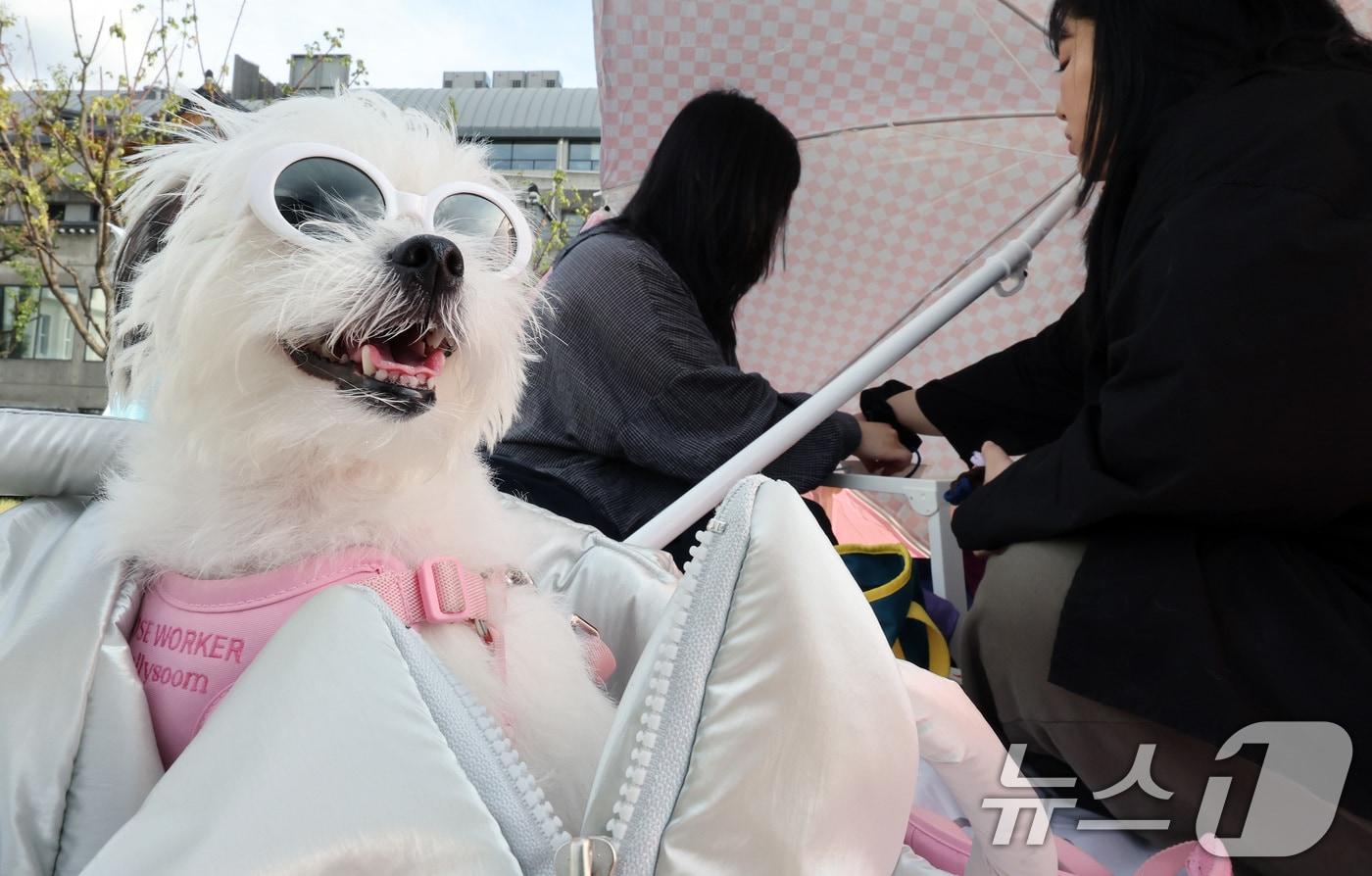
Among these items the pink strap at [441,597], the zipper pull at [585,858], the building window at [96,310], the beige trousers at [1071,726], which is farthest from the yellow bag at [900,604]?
the building window at [96,310]

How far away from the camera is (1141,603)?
1.17 m

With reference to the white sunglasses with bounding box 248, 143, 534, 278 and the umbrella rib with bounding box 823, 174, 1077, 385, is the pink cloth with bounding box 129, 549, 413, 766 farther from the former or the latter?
the umbrella rib with bounding box 823, 174, 1077, 385

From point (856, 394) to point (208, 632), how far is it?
59.4 inches

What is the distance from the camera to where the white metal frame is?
1749 millimetres

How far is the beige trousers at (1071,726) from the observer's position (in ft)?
3.60

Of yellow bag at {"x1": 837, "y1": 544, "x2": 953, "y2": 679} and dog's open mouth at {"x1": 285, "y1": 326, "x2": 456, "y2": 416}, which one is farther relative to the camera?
yellow bag at {"x1": 837, "y1": 544, "x2": 953, "y2": 679}

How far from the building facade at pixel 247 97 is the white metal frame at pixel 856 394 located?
863 centimetres

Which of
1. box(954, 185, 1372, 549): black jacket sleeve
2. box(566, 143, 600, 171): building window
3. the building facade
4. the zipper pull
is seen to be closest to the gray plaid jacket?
box(954, 185, 1372, 549): black jacket sleeve

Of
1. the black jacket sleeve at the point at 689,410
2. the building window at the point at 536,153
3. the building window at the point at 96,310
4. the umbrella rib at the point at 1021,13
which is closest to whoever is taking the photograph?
the black jacket sleeve at the point at 689,410

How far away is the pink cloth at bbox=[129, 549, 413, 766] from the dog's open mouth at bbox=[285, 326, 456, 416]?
179 millimetres

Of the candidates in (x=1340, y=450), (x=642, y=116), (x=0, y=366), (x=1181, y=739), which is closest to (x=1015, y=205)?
(x=642, y=116)

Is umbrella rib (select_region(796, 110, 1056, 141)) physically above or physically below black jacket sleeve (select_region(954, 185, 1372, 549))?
above

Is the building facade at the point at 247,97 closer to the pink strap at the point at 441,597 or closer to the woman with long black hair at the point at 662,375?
the woman with long black hair at the point at 662,375

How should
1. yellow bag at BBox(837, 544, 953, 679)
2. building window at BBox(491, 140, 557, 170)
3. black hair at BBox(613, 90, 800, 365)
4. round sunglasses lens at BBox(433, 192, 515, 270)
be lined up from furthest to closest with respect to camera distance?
building window at BBox(491, 140, 557, 170) < black hair at BBox(613, 90, 800, 365) < yellow bag at BBox(837, 544, 953, 679) < round sunglasses lens at BBox(433, 192, 515, 270)
